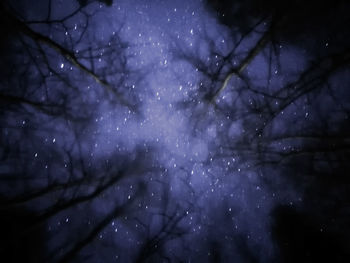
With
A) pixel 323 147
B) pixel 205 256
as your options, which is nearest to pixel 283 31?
pixel 323 147

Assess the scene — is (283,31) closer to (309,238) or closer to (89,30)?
(89,30)

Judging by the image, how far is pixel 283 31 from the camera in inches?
135

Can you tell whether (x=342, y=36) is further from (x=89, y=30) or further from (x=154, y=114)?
(x=89, y=30)

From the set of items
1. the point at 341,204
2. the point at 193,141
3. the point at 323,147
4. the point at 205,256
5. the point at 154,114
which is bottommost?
the point at 205,256

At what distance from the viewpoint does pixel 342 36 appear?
3.43m

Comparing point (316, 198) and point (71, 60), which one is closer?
point (71, 60)

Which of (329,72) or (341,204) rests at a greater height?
(329,72)

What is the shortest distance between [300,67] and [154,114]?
206 centimetres

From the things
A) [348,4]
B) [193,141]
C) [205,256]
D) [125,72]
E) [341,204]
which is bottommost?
[205,256]

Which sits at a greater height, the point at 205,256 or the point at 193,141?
the point at 193,141

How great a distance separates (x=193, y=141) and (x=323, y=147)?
1.81 meters

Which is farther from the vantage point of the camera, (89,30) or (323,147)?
(323,147)

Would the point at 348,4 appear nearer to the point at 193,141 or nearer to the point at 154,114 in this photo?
the point at 193,141

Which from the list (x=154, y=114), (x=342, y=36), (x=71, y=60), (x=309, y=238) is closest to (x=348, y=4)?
(x=342, y=36)
